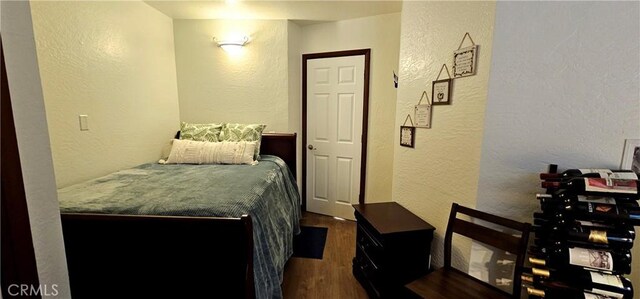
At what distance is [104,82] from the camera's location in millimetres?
2088

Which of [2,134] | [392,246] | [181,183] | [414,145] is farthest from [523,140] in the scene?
[181,183]

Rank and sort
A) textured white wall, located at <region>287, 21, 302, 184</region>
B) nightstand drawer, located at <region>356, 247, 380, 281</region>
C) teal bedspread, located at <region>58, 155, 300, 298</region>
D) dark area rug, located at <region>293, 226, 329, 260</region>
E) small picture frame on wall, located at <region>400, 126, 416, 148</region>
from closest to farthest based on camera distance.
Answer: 1. teal bedspread, located at <region>58, 155, 300, 298</region>
2. nightstand drawer, located at <region>356, 247, 380, 281</region>
3. small picture frame on wall, located at <region>400, 126, 416, 148</region>
4. dark area rug, located at <region>293, 226, 329, 260</region>
5. textured white wall, located at <region>287, 21, 302, 184</region>

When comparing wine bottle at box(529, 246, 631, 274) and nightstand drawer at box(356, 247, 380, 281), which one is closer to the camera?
wine bottle at box(529, 246, 631, 274)

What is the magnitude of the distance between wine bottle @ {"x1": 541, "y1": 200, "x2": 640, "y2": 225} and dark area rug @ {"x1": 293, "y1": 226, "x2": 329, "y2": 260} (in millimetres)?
1778

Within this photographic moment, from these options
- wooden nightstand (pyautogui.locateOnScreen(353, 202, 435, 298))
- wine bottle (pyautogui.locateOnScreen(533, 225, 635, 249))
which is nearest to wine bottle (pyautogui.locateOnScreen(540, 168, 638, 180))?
wine bottle (pyautogui.locateOnScreen(533, 225, 635, 249))

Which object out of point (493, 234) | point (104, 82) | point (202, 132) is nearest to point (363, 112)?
point (202, 132)

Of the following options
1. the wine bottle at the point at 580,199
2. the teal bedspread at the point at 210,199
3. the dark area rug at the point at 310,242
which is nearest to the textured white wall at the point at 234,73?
the teal bedspread at the point at 210,199

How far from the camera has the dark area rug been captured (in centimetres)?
240

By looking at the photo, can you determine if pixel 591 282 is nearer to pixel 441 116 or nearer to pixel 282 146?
pixel 441 116

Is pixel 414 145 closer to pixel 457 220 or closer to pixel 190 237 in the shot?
pixel 457 220

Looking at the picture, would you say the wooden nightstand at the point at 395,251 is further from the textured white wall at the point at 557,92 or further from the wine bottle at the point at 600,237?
the wine bottle at the point at 600,237

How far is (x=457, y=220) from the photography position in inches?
57.2

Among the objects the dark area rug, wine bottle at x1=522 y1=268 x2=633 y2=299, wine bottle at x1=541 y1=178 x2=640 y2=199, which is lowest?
the dark area rug

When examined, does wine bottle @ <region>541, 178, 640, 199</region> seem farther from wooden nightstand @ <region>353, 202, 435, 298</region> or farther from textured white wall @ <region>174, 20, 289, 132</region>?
textured white wall @ <region>174, 20, 289, 132</region>
